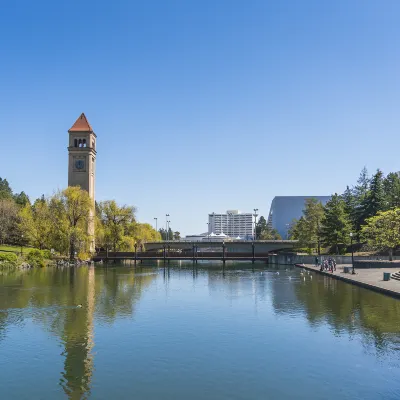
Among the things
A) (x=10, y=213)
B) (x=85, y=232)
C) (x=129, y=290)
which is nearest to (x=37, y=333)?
(x=129, y=290)

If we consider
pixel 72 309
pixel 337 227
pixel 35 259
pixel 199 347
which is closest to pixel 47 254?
pixel 35 259

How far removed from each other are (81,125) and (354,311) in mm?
87350

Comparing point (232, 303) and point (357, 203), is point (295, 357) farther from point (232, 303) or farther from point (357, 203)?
point (357, 203)

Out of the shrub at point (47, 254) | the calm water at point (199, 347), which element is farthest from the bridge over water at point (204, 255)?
the calm water at point (199, 347)

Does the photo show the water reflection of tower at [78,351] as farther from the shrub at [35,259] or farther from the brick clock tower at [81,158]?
the brick clock tower at [81,158]

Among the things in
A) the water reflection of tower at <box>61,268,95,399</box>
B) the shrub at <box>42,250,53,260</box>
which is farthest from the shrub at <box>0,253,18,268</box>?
the water reflection of tower at <box>61,268,95,399</box>

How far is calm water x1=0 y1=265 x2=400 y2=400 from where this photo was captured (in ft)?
45.4

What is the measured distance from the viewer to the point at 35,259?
67.9 meters

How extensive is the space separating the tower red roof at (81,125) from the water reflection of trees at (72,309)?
196 feet

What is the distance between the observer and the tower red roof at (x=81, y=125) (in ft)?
331

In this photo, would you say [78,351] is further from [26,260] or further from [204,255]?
[204,255]

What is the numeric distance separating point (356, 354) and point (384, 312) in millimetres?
9934

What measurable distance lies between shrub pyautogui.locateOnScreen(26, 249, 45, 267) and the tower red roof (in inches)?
1524

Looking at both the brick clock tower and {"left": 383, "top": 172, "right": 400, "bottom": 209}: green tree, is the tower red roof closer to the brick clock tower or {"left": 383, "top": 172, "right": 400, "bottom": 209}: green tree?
the brick clock tower
